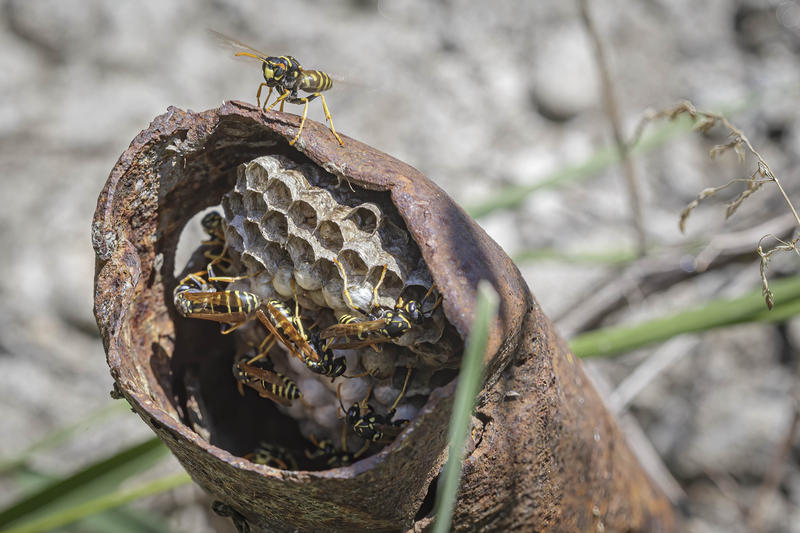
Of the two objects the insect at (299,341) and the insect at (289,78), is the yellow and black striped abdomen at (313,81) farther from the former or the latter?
the insect at (299,341)

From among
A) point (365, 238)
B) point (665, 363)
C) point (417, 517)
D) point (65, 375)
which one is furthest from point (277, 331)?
point (65, 375)

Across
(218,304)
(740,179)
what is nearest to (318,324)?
(218,304)

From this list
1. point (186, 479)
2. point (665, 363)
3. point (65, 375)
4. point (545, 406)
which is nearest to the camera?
point (545, 406)

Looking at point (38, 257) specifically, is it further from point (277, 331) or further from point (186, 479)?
point (277, 331)

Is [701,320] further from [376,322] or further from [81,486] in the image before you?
[81,486]

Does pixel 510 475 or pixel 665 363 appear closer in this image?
pixel 510 475
